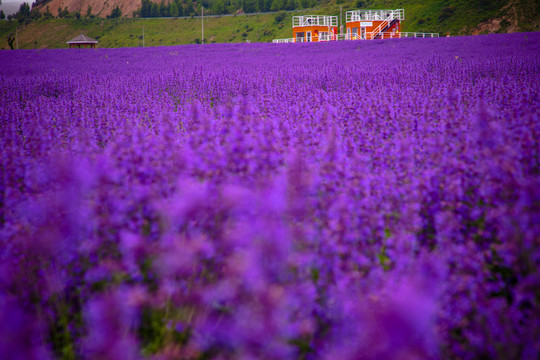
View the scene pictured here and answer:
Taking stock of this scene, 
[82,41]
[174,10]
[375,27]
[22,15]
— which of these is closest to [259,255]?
[375,27]

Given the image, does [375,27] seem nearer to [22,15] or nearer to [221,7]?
[221,7]

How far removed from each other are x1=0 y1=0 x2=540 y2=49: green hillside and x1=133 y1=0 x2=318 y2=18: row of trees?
5812mm

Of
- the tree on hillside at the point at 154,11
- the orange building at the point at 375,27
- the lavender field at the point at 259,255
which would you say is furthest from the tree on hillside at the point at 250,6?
the lavender field at the point at 259,255

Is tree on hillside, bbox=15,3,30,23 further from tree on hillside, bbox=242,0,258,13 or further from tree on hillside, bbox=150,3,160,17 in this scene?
tree on hillside, bbox=242,0,258,13

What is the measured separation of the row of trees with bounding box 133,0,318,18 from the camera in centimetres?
8275

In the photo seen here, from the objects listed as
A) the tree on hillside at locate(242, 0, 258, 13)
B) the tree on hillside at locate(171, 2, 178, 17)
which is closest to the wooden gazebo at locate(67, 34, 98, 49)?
the tree on hillside at locate(171, 2, 178, 17)

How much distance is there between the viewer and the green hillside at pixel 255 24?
4350 centimetres

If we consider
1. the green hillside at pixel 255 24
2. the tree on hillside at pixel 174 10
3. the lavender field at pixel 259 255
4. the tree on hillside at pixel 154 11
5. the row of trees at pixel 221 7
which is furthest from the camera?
the tree on hillside at pixel 154 11

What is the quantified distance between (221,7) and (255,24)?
21829 mm

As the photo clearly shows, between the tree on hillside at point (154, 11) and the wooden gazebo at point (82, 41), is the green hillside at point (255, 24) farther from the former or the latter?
the wooden gazebo at point (82, 41)

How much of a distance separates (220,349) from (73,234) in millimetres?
831

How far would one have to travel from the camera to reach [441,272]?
1377mm

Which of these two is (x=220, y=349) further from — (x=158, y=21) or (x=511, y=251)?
(x=158, y=21)

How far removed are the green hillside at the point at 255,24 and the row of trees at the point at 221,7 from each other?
5812 millimetres
